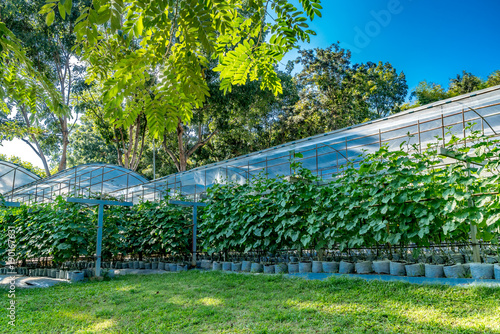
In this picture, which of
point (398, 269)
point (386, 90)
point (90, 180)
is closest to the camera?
point (398, 269)

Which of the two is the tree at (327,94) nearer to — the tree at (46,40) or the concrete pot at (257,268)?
the tree at (46,40)

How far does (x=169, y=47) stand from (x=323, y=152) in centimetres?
898

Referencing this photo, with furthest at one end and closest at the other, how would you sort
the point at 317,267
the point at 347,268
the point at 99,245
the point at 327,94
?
the point at 327,94, the point at 99,245, the point at 317,267, the point at 347,268

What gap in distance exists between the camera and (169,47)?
1.98m

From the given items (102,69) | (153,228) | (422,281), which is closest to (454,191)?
(422,281)

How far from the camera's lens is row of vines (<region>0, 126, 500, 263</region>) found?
12.9 feet

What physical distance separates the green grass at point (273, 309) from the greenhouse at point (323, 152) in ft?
Answer: 6.74

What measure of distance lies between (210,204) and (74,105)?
41.1ft

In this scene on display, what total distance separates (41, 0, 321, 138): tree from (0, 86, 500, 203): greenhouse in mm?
3037

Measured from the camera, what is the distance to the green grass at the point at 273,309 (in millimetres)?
2752

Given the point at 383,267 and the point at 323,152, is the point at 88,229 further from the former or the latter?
the point at 323,152

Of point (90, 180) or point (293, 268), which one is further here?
point (90, 180)

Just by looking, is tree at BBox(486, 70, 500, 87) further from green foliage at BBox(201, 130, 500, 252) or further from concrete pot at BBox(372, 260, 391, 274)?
concrete pot at BBox(372, 260, 391, 274)

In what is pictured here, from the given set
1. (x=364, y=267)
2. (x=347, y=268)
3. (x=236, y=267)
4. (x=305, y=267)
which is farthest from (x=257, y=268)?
(x=364, y=267)
